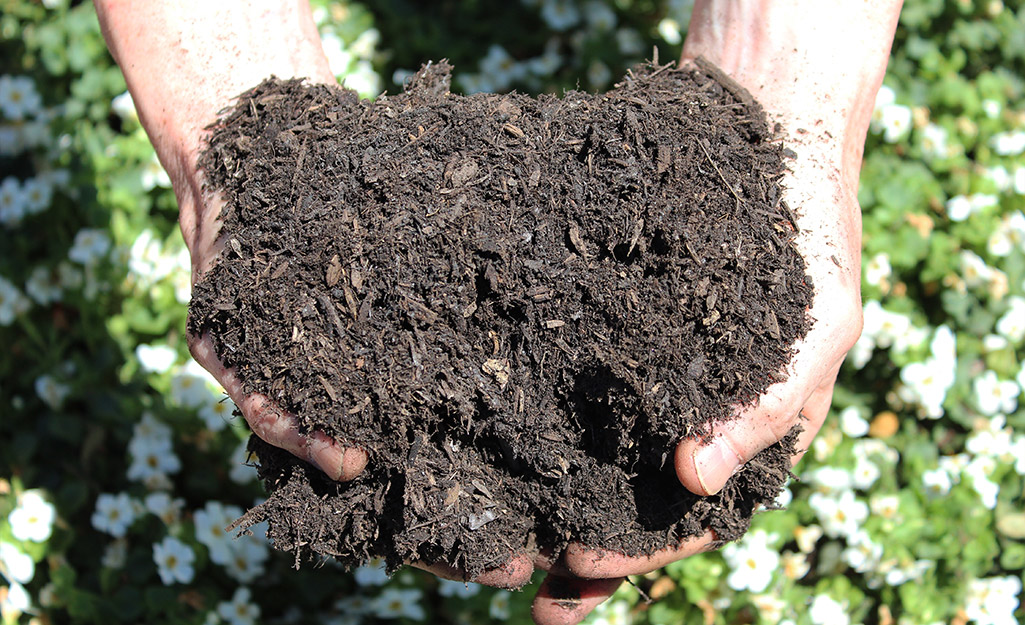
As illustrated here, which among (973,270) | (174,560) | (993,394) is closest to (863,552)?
(993,394)

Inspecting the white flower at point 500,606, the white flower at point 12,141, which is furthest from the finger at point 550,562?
the white flower at point 12,141

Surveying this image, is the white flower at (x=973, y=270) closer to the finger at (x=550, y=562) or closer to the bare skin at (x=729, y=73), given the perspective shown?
the bare skin at (x=729, y=73)

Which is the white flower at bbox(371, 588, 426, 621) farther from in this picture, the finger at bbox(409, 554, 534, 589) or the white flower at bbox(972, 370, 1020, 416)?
the white flower at bbox(972, 370, 1020, 416)

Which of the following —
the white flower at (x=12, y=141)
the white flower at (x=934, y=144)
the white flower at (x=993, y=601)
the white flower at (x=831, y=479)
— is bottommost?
the white flower at (x=993, y=601)

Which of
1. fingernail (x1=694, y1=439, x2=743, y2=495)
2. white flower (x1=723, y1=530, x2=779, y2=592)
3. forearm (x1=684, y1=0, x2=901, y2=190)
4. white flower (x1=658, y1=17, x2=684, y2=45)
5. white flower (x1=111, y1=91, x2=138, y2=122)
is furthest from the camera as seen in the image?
white flower (x1=658, y1=17, x2=684, y2=45)

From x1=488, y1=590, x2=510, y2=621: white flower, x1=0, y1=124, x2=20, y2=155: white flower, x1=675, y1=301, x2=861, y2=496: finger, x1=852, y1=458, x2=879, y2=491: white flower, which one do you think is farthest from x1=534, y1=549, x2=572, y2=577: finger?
x1=0, y1=124, x2=20, y2=155: white flower

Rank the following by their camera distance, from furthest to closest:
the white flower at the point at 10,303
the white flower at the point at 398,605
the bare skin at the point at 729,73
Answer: the white flower at the point at 10,303 < the white flower at the point at 398,605 < the bare skin at the point at 729,73

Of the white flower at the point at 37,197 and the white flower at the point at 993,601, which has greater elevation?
the white flower at the point at 37,197

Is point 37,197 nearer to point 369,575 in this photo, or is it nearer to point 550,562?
point 369,575
